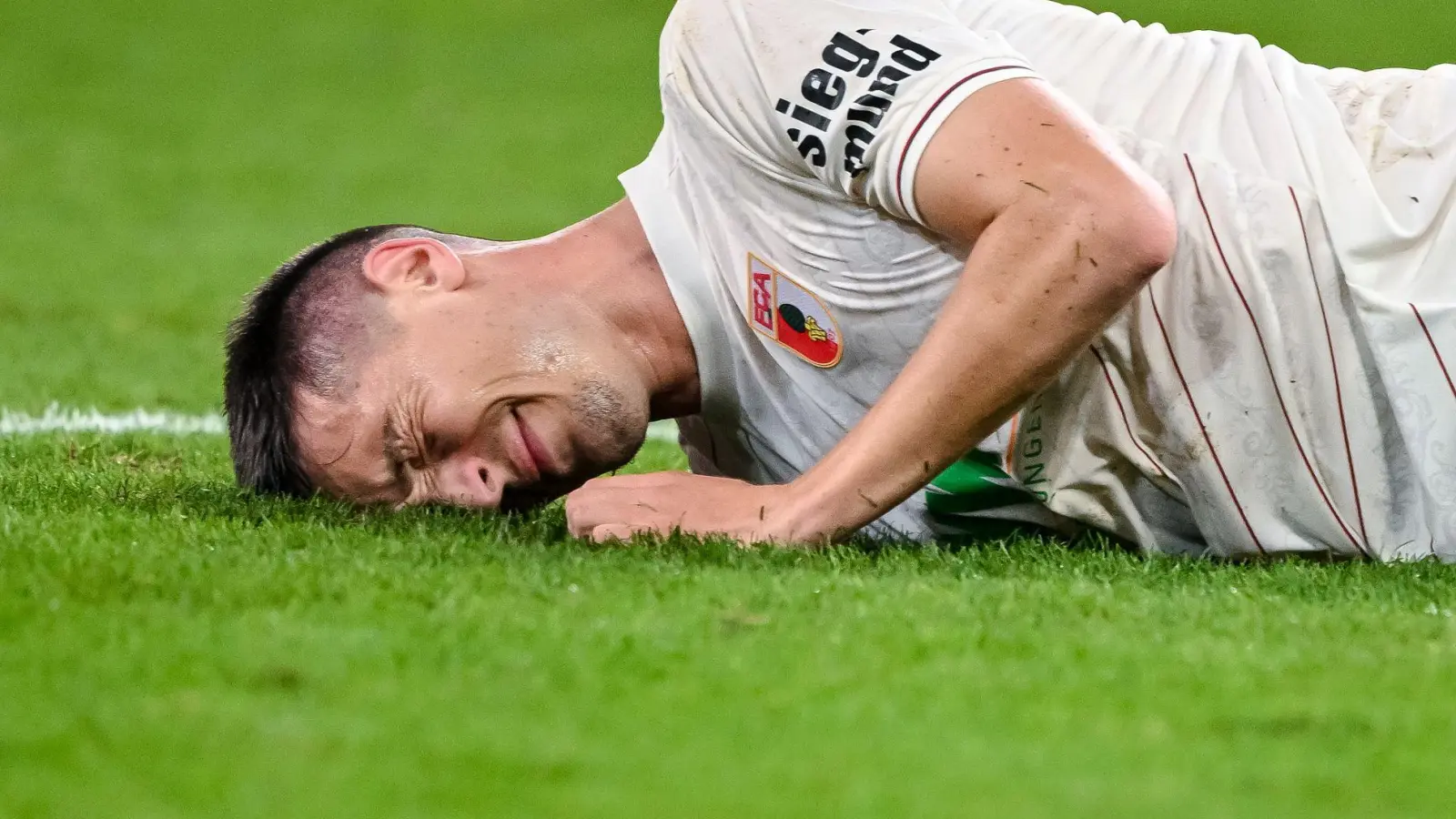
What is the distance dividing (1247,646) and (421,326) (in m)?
1.30

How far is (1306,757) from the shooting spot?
173 centimetres

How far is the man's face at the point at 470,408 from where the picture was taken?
2.83 m

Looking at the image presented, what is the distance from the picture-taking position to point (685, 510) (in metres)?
2.79

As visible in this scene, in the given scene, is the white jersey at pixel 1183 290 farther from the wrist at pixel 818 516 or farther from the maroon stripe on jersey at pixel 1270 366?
the wrist at pixel 818 516

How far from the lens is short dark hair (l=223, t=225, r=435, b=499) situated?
9.48 feet

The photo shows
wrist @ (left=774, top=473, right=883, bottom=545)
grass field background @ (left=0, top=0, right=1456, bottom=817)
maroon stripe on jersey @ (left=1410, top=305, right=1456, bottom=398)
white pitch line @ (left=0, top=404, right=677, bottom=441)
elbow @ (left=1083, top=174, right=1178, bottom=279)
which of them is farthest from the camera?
white pitch line @ (left=0, top=404, right=677, bottom=441)

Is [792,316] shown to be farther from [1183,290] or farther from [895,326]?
[1183,290]

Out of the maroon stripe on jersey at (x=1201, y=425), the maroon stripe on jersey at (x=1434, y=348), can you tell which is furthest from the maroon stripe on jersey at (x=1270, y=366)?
the maroon stripe on jersey at (x=1434, y=348)

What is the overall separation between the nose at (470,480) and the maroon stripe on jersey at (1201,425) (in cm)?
99

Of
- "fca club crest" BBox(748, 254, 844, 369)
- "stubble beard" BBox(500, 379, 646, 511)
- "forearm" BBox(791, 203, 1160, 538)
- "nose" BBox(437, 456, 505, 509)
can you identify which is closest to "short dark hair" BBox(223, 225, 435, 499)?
"nose" BBox(437, 456, 505, 509)

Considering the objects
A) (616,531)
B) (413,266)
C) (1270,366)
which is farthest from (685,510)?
(1270,366)

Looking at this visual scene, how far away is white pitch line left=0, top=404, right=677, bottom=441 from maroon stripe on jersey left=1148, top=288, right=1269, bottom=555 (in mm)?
2048

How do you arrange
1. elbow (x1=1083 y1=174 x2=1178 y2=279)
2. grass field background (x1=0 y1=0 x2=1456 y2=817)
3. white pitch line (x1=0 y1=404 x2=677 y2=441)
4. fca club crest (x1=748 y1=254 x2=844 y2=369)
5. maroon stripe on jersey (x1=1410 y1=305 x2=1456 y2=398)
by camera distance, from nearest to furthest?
grass field background (x1=0 y1=0 x2=1456 y2=817) < elbow (x1=1083 y1=174 x2=1178 y2=279) < maroon stripe on jersey (x1=1410 y1=305 x2=1456 y2=398) < fca club crest (x1=748 y1=254 x2=844 y2=369) < white pitch line (x1=0 y1=404 x2=677 y2=441)

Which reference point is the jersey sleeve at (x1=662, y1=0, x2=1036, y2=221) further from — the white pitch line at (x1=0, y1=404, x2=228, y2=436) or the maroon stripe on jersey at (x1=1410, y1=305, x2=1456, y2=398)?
the white pitch line at (x1=0, y1=404, x2=228, y2=436)
